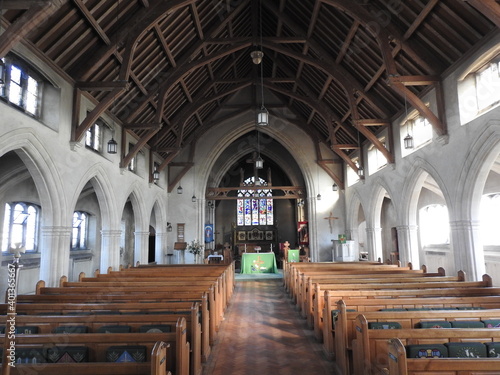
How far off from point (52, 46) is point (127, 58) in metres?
1.43

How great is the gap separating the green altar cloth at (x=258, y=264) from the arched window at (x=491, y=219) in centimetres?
706

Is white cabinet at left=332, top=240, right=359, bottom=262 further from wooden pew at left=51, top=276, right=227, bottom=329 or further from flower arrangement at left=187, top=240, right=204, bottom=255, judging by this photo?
wooden pew at left=51, top=276, right=227, bottom=329

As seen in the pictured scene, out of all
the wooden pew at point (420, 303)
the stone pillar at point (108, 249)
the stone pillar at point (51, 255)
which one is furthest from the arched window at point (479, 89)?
the stone pillar at point (108, 249)

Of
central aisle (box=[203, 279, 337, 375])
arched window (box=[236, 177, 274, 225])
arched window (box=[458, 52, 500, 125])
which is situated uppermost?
arched window (box=[458, 52, 500, 125])

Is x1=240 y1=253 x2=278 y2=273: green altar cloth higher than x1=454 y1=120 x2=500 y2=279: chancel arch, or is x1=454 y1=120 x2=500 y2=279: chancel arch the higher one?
x1=454 y1=120 x2=500 y2=279: chancel arch

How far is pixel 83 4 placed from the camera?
6.46 metres

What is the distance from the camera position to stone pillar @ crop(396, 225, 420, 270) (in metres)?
9.98

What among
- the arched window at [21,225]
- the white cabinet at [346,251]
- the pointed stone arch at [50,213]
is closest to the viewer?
the pointed stone arch at [50,213]

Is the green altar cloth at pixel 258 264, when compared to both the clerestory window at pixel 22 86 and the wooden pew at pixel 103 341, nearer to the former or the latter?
the clerestory window at pixel 22 86

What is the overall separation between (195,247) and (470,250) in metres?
10.5

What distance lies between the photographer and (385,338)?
10.7ft

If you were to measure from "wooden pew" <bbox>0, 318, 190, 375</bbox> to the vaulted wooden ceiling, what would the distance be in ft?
13.7

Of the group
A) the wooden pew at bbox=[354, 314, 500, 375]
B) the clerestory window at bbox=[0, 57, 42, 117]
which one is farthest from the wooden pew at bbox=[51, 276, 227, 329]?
the clerestory window at bbox=[0, 57, 42, 117]

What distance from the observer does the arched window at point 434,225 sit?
12352 millimetres
